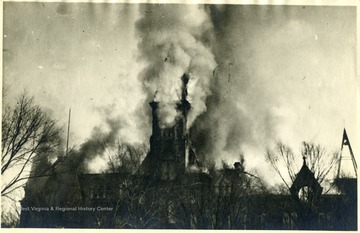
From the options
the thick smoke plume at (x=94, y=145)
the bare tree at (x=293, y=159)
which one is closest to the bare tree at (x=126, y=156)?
the thick smoke plume at (x=94, y=145)

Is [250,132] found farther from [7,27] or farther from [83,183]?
[7,27]

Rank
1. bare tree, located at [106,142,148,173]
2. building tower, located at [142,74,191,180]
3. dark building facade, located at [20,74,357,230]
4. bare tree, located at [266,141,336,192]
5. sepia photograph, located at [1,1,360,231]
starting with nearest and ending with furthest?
dark building facade, located at [20,74,357,230] < sepia photograph, located at [1,1,360,231] < bare tree, located at [266,141,336,192] < bare tree, located at [106,142,148,173] < building tower, located at [142,74,191,180]

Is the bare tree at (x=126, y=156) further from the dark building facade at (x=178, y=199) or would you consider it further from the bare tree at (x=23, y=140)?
the bare tree at (x=23, y=140)

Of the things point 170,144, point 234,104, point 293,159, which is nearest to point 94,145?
point 170,144

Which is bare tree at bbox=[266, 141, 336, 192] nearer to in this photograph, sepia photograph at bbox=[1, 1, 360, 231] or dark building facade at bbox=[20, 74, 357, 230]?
sepia photograph at bbox=[1, 1, 360, 231]

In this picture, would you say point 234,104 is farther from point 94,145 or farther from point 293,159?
point 94,145

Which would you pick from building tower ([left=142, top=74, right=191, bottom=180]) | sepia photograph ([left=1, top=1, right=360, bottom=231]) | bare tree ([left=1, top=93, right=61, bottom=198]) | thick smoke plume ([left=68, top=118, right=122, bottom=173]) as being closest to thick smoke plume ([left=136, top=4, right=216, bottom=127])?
sepia photograph ([left=1, top=1, right=360, bottom=231])
